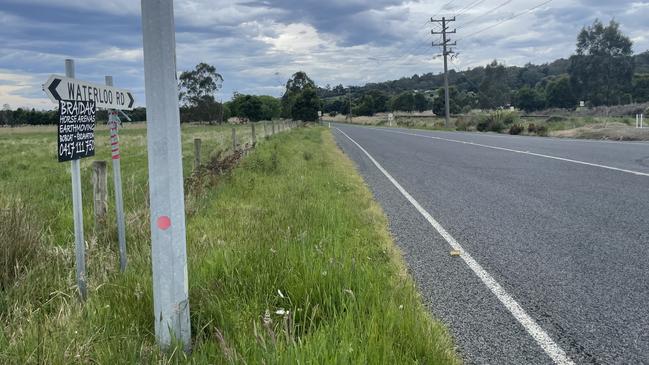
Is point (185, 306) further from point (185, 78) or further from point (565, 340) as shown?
point (185, 78)

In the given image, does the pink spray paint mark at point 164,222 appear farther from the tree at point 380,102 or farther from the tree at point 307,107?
the tree at point 380,102

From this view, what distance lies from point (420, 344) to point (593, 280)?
8.10ft

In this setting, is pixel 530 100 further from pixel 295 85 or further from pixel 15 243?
pixel 15 243

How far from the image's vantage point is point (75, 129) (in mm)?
4027

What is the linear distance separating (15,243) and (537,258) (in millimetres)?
5010

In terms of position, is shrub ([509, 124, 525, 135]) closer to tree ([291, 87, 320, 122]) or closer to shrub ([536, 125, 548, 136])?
shrub ([536, 125, 548, 136])

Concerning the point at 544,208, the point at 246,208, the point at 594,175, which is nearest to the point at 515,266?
the point at 544,208

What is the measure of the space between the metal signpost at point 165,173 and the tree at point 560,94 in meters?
106

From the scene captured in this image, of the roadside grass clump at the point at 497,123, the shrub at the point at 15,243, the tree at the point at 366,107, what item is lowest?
the shrub at the point at 15,243

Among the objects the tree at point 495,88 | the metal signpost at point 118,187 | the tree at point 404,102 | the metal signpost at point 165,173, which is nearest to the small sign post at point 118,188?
the metal signpost at point 118,187

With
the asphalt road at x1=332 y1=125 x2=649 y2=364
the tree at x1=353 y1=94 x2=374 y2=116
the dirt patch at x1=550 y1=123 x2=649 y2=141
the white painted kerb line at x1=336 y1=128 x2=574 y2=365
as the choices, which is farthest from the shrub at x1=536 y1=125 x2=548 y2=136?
the tree at x1=353 y1=94 x2=374 y2=116

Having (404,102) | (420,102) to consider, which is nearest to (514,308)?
(404,102)

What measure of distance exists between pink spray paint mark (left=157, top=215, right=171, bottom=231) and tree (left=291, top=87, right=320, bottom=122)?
3984 inches

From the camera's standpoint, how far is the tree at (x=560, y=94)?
102 metres
